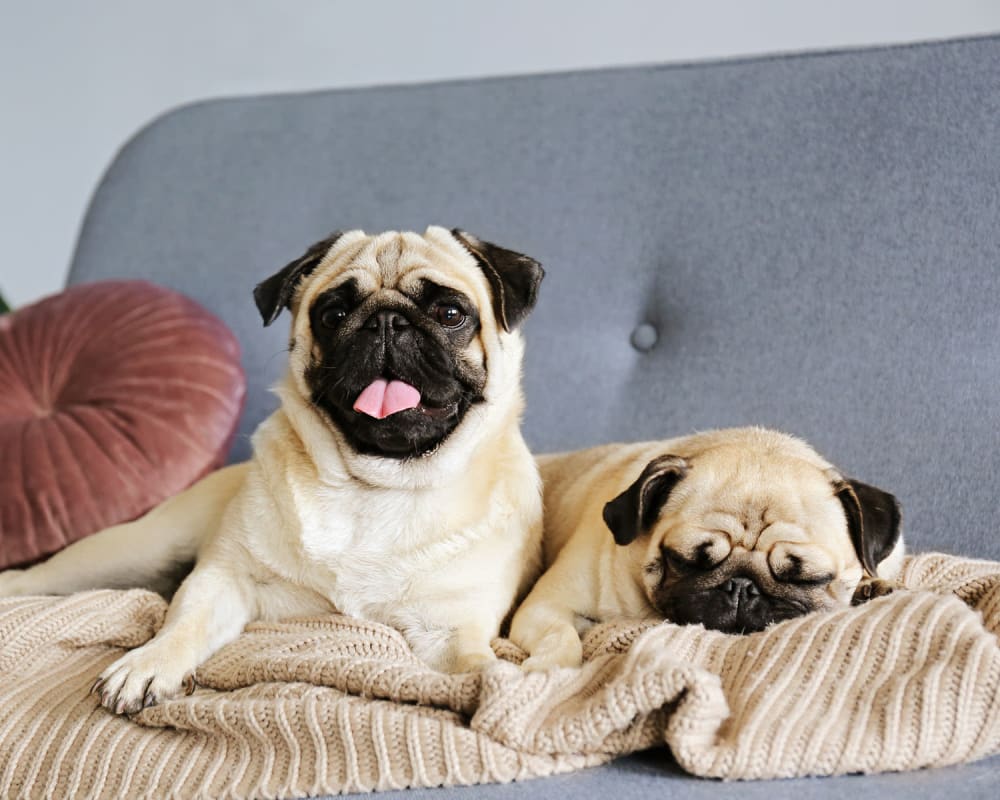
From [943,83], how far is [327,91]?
1606 mm

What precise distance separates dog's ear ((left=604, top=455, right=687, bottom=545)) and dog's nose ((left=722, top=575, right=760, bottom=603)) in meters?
0.17

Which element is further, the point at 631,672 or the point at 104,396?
the point at 104,396

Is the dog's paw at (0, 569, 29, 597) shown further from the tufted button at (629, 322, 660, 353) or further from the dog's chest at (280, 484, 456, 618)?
the tufted button at (629, 322, 660, 353)

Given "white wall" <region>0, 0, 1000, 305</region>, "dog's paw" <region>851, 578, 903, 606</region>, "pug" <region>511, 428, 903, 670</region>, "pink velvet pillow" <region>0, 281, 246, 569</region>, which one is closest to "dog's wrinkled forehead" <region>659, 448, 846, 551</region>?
"pug" <region>511, 428, 903, 670</region>

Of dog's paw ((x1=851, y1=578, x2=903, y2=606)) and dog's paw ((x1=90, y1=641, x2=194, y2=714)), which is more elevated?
dog's paw ((x1=851, y1=578, x2=903, y2=606))

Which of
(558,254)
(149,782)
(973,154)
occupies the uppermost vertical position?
Result: (973,154)

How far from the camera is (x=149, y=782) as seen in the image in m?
1.31

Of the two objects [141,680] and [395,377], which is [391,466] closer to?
[395,377]

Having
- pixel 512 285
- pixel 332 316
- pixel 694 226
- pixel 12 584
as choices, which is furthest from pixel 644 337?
pixel 12 584

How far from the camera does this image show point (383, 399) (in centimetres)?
170

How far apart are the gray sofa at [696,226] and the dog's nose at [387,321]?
684mm

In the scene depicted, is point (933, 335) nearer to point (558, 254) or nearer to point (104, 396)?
point (558, 254)

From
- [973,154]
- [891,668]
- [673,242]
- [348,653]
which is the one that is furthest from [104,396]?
[973,154]

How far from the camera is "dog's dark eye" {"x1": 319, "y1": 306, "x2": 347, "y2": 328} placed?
1.78 meters
